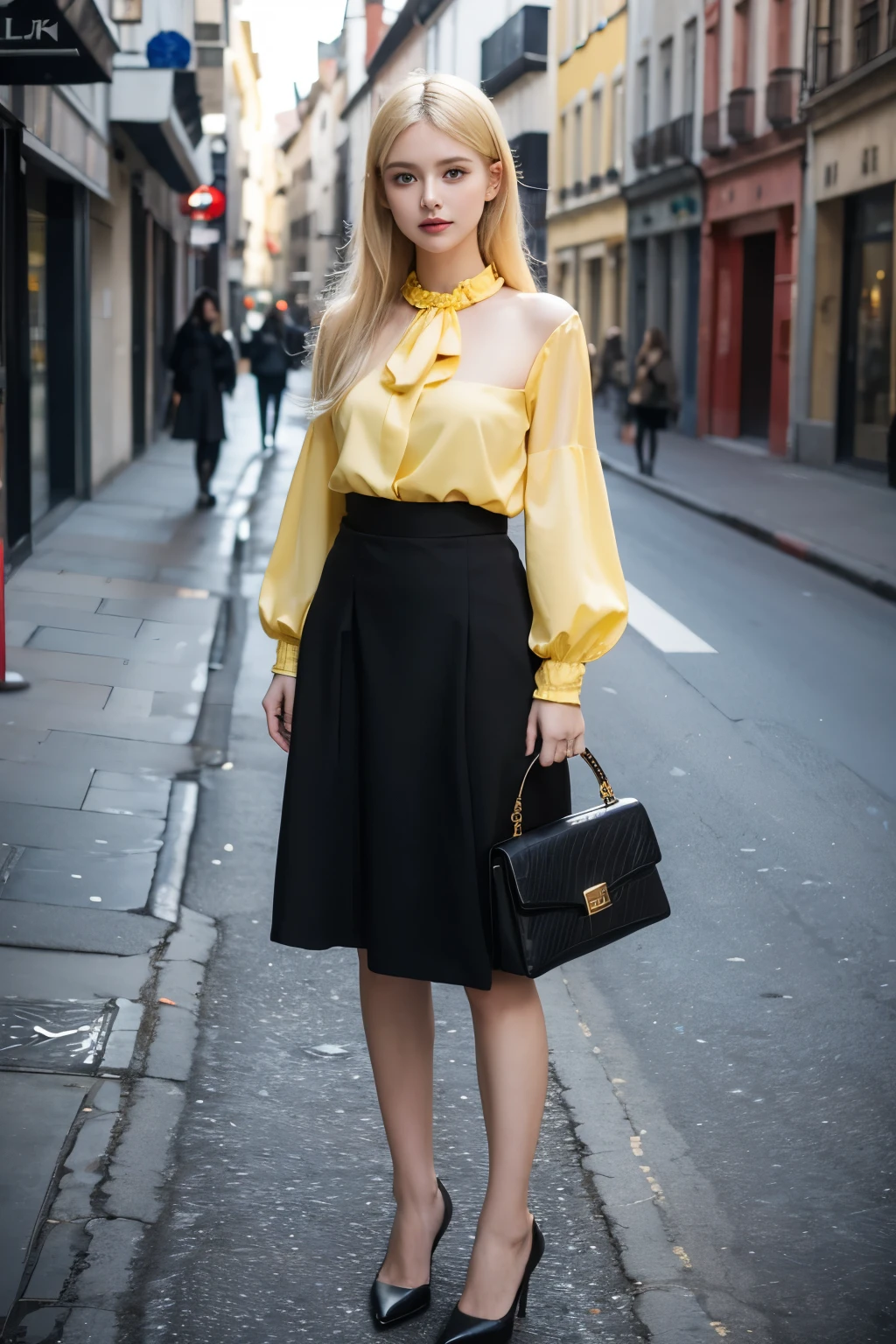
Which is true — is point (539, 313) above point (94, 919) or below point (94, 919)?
above

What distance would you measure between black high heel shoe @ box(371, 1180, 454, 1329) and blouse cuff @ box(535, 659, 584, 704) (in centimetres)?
103

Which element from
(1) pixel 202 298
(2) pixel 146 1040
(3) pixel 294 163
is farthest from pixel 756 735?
(3) pixel 294 163

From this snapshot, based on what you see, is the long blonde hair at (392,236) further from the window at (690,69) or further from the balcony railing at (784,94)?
the window at (690,69)

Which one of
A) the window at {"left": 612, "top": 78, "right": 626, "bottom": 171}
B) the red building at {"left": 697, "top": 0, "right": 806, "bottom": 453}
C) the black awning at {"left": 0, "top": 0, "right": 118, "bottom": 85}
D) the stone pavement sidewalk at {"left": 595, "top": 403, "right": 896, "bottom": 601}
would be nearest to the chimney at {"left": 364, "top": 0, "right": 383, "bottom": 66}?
the window at {"left": 612, "top": 78, "right": 626, "bottom": 171}

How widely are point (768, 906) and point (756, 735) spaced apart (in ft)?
7.52

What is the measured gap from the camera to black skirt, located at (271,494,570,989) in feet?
8.89

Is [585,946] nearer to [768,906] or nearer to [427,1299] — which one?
[427,1299]

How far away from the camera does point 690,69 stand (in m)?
32.2

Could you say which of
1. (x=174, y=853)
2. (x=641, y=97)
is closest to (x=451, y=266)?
(x=174, y=853)

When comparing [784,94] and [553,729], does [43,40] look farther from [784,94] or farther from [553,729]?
[784,94]

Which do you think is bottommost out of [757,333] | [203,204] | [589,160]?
[757,333]

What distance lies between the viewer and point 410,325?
110 inches

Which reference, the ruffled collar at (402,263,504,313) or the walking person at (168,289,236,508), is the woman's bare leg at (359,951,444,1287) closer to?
the ruffled collar at (402,263,504,313)

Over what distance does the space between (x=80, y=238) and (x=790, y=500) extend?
791cm
